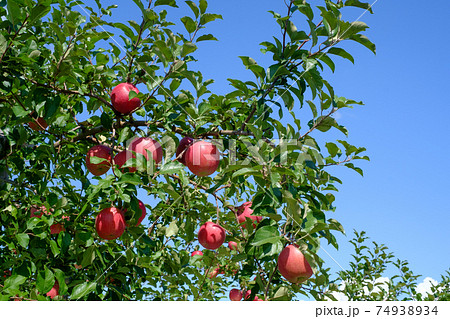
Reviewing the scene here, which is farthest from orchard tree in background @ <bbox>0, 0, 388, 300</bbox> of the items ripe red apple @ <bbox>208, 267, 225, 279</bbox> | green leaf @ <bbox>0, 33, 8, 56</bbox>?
ripe red apple @ <bbox>208, 267, 225, 279</bbox>

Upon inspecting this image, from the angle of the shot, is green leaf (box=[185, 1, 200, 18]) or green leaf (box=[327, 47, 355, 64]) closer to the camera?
green leaf (box=[327, 47, 355, 64])

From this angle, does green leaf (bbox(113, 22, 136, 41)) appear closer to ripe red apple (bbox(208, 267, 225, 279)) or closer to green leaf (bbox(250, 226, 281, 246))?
green leaf (bbox(250, 226, 281, 246))

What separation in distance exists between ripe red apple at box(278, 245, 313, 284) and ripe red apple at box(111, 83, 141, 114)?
3.99 feet

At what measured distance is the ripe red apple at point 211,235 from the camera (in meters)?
2.81

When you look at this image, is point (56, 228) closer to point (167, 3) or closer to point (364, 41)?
point (167, 3)

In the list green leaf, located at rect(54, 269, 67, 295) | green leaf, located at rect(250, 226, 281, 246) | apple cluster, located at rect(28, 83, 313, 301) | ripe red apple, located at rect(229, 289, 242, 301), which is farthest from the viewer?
ripe red apple, located at rect(229, 289, 242, 301)

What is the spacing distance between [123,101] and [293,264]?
134 cm

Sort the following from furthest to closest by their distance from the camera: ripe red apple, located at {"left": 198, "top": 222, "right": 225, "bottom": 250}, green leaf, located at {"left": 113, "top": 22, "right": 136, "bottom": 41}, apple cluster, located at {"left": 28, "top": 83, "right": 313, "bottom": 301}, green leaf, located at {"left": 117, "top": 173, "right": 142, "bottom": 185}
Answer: ripe red apple, located at {"left": 198, "top": 222, "right": 225, "bottom": 250} → green leaf, located at {"left": 113, "top": 22, "right": 136, "bottom": 41} → apple cluster, located at {"left": 28, "top": 83, "right": 313, "bottom": 301} → green leaf, located at {"left": 117, "top": 173, "right": 142, "bottom": 185}

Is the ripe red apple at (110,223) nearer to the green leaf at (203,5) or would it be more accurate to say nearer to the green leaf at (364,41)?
the green leaf at (203,5)

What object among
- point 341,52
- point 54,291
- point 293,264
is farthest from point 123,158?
point 54,291

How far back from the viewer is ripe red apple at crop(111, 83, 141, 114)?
228 cm

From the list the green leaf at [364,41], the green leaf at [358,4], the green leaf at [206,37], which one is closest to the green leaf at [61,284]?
the green leaf at [206,37]

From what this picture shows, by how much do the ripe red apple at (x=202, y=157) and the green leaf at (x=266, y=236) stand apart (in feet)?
2.07
